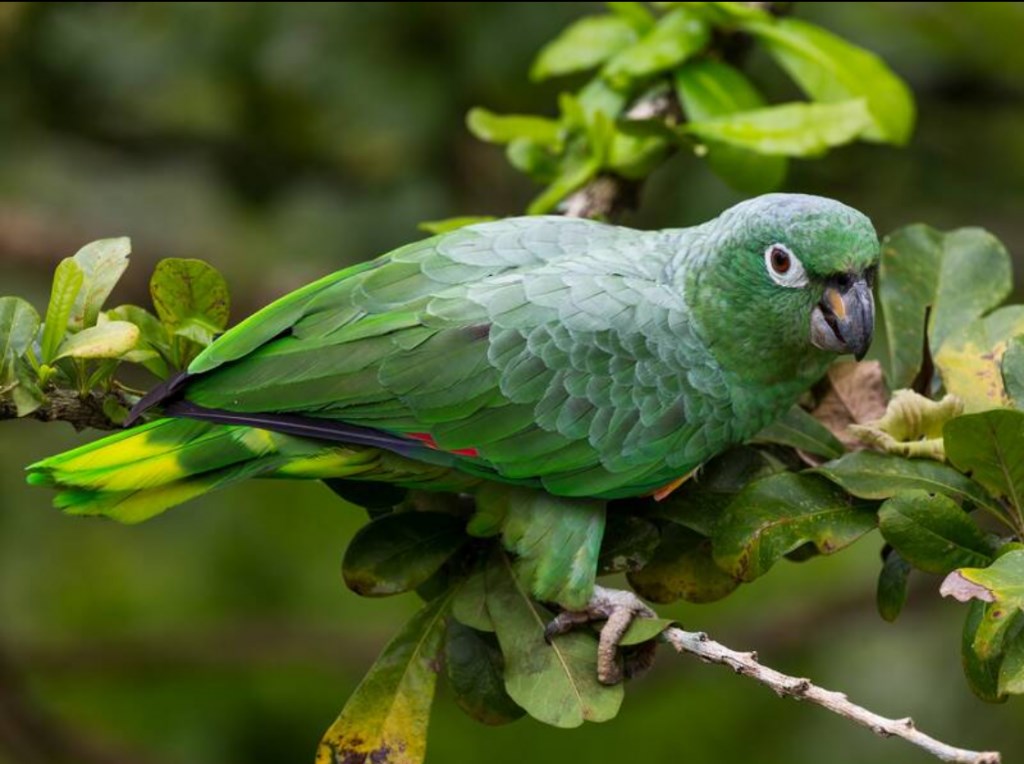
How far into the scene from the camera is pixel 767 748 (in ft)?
15.7

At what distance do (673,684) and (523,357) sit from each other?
2510 millimetres

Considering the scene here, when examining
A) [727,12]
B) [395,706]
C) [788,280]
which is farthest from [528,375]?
[727,12]

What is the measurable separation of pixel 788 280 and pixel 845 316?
133 millimetres

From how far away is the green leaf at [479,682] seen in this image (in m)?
2.33

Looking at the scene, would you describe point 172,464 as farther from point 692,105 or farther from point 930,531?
point 692,105

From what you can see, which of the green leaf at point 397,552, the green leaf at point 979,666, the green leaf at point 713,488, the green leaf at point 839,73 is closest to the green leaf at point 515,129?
the green leaf at point 839,73

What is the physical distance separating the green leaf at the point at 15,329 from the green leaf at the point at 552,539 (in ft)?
2.80

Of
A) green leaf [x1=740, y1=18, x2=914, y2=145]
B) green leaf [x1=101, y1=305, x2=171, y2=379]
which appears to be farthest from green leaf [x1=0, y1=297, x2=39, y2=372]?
green leaf [x1=740, y1=18, x2=914, y2=145]

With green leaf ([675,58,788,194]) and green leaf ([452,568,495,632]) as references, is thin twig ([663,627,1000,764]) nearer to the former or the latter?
green leaf ([452,568,495,632])

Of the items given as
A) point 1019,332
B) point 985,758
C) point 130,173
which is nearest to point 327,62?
point 130,173

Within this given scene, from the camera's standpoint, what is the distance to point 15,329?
2.21 metres

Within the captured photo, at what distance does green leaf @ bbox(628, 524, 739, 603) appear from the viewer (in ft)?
7.82

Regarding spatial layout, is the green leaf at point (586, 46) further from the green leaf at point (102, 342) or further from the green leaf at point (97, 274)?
the green leaf at point (102, 342)

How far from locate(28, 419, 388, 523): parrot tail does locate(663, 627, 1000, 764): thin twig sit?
2.26ft
